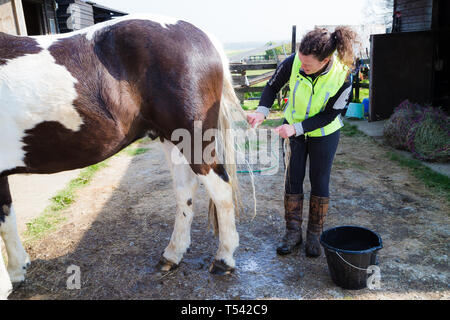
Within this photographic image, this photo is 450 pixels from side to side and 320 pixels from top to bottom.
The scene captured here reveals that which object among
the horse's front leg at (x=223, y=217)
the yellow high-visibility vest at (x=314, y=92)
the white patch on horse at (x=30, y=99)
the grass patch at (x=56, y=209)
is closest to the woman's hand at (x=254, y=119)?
the yellow high-visibility vest at (x=314, y=92)

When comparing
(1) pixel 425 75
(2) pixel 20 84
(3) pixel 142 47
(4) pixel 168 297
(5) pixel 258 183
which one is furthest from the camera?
(1) pixel 425 75

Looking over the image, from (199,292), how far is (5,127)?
5.26 ft

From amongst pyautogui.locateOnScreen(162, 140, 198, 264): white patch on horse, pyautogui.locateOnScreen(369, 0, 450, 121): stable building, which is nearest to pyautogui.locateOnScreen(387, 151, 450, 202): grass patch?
pyautogui.locateOnScreen(369, 0, 450, 121): stable building

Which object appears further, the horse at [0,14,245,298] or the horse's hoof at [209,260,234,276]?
the horse's hoof at [209,260,234,276]

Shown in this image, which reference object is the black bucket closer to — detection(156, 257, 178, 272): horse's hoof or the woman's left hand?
the woman's left hand

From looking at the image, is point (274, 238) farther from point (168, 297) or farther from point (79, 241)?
point (79, 241)

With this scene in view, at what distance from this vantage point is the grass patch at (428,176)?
4.07m

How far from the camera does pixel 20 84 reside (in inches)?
79.8

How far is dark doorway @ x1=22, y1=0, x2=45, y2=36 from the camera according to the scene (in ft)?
30.8

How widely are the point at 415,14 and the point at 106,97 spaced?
7.91m

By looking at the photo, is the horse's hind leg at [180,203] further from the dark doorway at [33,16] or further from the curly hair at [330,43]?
the dark doorway at [33,16]

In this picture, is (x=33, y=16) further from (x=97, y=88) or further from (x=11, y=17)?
(x=97, y=88)

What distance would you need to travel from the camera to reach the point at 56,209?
3.97 meters
